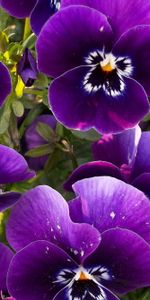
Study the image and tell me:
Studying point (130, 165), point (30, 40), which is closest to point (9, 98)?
point (30, 40)

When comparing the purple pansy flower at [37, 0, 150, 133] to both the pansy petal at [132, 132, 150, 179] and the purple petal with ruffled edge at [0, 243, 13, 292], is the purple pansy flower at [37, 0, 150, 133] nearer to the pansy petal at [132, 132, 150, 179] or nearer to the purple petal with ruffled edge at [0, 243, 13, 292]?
the pansy petal at [132, 132, 150, 179]

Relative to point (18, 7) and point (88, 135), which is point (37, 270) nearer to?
point (88, 135)

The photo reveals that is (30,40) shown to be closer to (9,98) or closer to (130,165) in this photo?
(9,98)

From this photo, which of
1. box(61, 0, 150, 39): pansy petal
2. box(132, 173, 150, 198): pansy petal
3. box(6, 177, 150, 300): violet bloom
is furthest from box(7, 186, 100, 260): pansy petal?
box(61, 0, 150, 39): pansy petal

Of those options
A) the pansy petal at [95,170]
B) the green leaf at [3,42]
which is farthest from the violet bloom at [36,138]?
the pansy petal at [95,170]

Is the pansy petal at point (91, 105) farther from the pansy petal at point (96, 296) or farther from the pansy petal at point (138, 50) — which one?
the pansy petal at point (96, 296)

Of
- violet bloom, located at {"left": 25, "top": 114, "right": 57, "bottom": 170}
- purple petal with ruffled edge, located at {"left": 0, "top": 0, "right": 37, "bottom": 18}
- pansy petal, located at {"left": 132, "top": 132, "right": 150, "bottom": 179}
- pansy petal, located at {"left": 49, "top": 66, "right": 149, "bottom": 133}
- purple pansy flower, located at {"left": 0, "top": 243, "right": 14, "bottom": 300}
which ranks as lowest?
violet bloom, located at {"left": 25, "top": 114, "right": 57, "bottom": 170}
